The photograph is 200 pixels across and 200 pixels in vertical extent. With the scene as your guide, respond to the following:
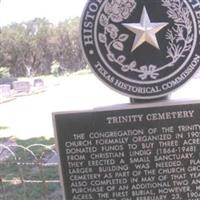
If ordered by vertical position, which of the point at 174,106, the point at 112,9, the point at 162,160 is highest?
the point at 112,9

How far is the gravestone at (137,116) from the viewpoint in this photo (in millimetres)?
3012

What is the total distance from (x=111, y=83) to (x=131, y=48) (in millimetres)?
259

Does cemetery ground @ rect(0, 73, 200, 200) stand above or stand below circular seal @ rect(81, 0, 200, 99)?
below

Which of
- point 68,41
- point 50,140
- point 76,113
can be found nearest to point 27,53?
point 68,41

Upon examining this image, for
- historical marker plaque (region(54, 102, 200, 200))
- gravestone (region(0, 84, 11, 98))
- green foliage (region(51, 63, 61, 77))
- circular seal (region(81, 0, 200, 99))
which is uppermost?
circular seal (region(81, 0, 200, 99))

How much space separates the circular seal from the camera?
300 centimetres

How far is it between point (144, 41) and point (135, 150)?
2.27 feet

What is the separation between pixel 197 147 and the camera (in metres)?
3.15

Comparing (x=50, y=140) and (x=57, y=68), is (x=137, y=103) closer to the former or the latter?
(x=50, y=140)

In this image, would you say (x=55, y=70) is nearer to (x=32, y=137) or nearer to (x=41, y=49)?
(x=41, y=49)

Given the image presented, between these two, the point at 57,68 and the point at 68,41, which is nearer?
the point at 57,68

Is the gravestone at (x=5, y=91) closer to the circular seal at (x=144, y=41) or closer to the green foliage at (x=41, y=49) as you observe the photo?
the green foliage at (x=41, y=49)

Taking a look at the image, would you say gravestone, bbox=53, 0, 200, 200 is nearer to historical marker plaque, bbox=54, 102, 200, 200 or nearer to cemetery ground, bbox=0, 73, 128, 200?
historical marker plaque, bbox=54, 102, 200, 200

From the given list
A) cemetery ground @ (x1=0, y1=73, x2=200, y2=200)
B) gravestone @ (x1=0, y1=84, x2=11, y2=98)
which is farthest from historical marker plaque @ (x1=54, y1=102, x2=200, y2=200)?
gravestone @ (x1=0, y1=84, x2=11, y2=98)
